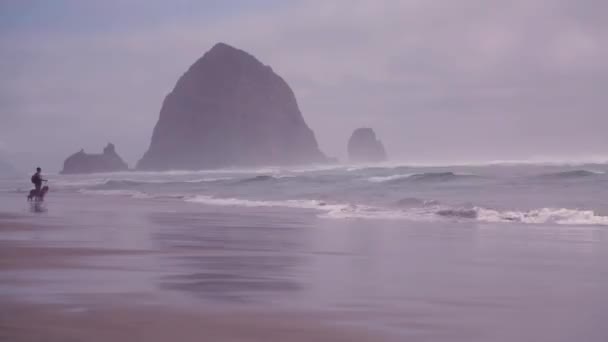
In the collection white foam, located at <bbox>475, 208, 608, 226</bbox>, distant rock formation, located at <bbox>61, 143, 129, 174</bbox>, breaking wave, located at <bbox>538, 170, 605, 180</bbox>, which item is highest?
distant rock formation, located at <bbox>61, 143, 129, 174</bbox>

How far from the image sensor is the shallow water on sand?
160 inches

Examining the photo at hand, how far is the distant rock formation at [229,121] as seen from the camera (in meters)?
82.9

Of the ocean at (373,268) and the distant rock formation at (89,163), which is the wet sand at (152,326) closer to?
the ocean at (373,268)

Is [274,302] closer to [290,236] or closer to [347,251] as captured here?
[347,251]

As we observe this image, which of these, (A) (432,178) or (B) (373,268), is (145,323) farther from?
(A) (432,178)

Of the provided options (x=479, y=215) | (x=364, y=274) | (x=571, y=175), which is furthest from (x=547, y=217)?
(x=571, y=175)

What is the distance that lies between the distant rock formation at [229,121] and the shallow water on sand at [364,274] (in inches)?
2832

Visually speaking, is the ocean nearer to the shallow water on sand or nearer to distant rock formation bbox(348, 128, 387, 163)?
the shallow water on sand

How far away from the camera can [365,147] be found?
3962 inches

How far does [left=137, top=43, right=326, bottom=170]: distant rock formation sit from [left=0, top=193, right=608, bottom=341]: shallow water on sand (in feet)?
236

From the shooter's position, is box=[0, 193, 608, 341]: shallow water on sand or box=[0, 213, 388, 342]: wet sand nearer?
box=[0, 213, 388, 342]: wet sand

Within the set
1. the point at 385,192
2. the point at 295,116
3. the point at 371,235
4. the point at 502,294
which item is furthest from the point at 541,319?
the point at 295,116

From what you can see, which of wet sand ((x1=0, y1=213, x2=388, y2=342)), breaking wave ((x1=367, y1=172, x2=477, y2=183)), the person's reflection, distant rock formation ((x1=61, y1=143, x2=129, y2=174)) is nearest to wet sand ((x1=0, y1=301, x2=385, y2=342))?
wet sand ((x1=0, y1=213, x2=388, y2=342))

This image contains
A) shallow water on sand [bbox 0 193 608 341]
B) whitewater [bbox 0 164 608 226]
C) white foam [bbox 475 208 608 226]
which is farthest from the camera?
whitewater [bbox 0 164 608 226]
